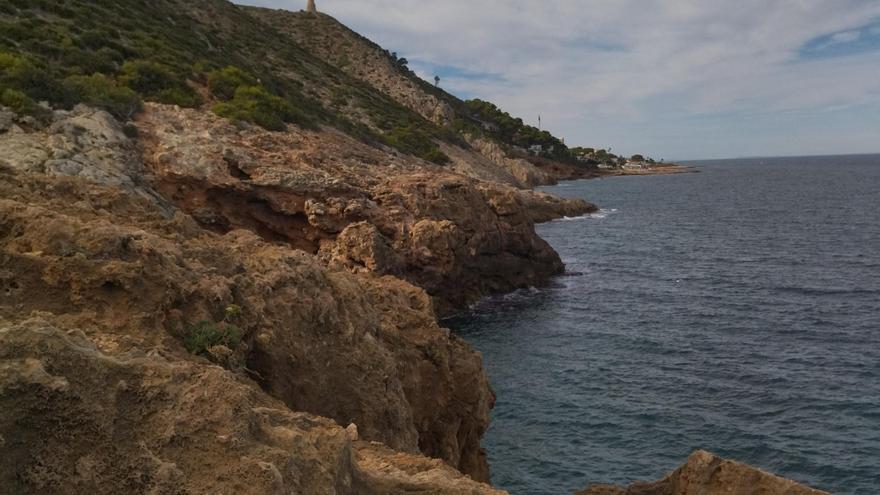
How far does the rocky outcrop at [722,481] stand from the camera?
452 inches

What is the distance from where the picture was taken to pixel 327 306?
526 inches

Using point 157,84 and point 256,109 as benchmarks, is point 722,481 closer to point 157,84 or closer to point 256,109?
point 256,109

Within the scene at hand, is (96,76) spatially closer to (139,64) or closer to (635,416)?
(139,64)

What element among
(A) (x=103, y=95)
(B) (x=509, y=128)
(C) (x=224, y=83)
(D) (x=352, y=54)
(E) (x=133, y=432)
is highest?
(D) (x=352, y=54)

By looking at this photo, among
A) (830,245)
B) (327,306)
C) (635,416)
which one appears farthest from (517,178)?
(327,306)

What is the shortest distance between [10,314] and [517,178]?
129932mm

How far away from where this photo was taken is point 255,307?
Answer: 38.5ft

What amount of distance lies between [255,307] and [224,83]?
136 ft

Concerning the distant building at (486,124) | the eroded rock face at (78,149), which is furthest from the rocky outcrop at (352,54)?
the eroded rock face at (78,149)

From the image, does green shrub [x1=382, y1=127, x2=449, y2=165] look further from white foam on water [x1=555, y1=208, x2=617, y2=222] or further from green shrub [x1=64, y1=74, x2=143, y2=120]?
green shrub [x1=64, y1=74, x2=143, y2=120]

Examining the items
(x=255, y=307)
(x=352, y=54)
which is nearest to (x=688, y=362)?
(x=255, y=307)

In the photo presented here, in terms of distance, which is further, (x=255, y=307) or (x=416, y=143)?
(x=416, y=143)

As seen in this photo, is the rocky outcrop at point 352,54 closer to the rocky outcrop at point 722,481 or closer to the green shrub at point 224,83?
the green shrub at point 224,83

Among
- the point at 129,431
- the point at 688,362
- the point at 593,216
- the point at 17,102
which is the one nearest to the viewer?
the point at 129,431
